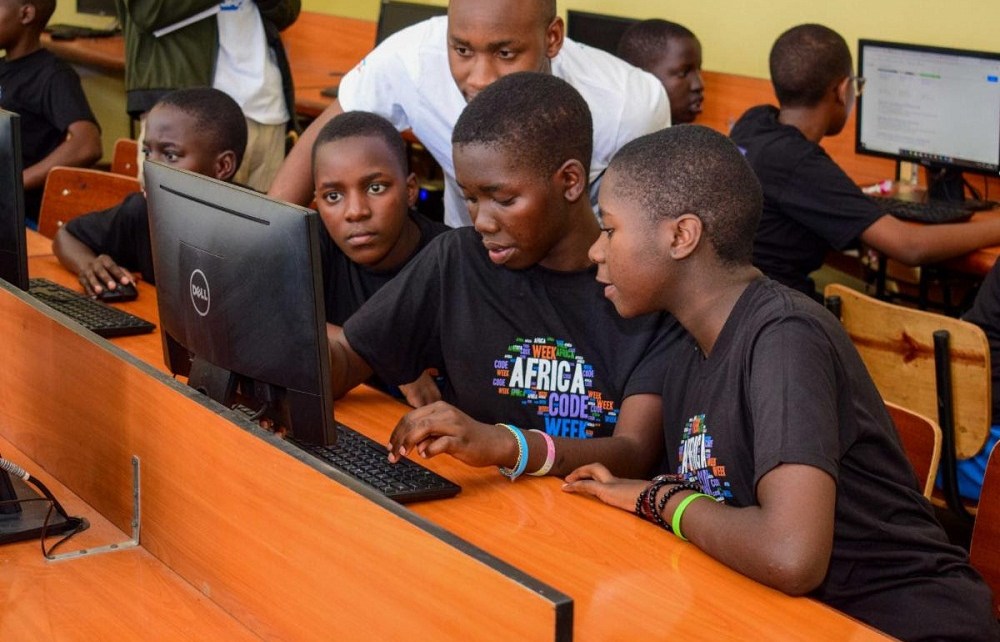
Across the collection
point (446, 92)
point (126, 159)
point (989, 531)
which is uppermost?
point (446, 92)

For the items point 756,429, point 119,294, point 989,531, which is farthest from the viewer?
point 119,294

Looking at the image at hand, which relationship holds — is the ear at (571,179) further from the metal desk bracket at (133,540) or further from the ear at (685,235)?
the metal desk bracket at (133,540)

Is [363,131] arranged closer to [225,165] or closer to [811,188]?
[225,165]

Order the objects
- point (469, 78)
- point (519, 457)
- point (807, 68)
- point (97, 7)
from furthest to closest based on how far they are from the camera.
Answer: point (97, 7) < point (807, 68) < point (469, 78) < point (519, 457)

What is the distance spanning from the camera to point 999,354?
2.70 m

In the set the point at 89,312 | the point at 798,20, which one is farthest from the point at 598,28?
the point at 89,312

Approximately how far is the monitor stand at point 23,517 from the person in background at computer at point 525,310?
492 millimetres

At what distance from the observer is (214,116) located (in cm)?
292

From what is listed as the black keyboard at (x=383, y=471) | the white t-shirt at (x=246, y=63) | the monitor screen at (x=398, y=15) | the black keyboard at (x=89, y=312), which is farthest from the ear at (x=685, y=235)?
the monitor screen at (x=398, y=15)

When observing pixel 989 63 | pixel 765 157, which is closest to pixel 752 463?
pixel 765 157

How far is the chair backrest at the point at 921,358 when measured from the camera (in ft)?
7.86

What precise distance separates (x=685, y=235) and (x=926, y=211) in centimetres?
212

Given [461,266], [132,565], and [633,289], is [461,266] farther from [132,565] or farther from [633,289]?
[132,565]

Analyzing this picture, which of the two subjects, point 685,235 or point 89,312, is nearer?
point 685,235
